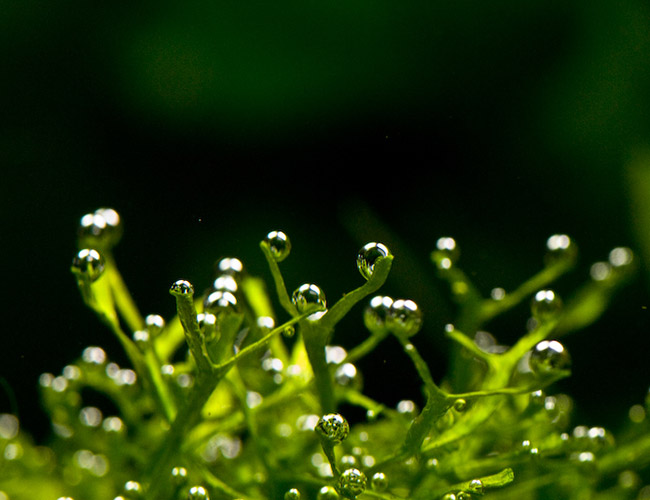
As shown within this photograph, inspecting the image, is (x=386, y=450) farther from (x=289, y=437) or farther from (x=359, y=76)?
(x=359, y=76)

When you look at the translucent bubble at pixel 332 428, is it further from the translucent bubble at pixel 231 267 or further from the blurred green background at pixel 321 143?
the blurred green background at pixel 321 143

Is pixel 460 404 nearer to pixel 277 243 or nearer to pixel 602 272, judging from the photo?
pixel 277 243

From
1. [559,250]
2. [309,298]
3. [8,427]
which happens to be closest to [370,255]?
[309,298]

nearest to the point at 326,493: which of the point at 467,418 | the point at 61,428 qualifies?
the point at 467,418

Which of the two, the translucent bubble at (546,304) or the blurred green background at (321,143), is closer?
the translucent bubble at (546,304)

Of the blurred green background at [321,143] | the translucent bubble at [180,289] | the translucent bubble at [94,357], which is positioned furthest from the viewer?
the blurred green background at [321,143]

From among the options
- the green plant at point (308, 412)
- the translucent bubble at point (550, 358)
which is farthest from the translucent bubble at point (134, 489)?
the translucent bubble at point (550, 358)

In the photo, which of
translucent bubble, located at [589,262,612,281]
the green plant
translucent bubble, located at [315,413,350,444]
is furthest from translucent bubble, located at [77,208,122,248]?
translucent bubble, located at [589,262,612,281]
